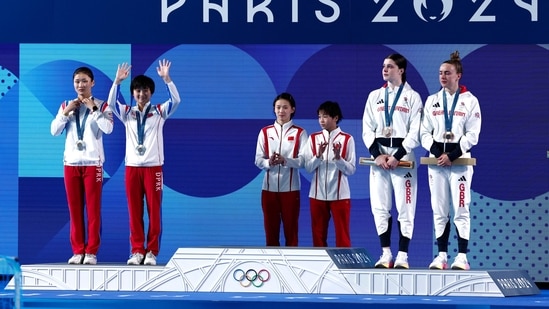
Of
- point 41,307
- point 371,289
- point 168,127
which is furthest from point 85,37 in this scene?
point 371,289

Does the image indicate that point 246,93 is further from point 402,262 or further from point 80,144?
point 402,262

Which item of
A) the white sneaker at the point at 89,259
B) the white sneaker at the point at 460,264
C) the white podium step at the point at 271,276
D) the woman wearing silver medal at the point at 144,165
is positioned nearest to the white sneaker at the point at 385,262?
the white podium step at the point at 271,276

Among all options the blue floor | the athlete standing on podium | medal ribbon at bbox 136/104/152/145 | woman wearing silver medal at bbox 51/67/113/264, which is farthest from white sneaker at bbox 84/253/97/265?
the athlete standing on podium

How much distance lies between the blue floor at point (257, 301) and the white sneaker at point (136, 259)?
664 millimetres

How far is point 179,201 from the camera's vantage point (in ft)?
35.1

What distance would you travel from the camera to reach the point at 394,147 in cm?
871

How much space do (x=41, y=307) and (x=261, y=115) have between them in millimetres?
3469

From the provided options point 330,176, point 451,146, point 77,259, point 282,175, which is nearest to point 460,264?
point 451,146

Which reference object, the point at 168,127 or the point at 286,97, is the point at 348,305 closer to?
the point at 286,97

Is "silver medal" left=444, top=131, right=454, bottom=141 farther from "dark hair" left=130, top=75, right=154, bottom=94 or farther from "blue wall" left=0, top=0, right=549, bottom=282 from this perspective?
"dark hair" left=130, top=75, right=154, bottom=94

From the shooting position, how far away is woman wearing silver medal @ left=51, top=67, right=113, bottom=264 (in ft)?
29.5

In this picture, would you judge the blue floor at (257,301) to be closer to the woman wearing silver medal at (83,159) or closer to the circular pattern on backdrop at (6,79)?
the woman wearing silver medal at (83,159)

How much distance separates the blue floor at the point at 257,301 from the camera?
7.57 metres

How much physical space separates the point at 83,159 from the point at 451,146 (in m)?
3.02
